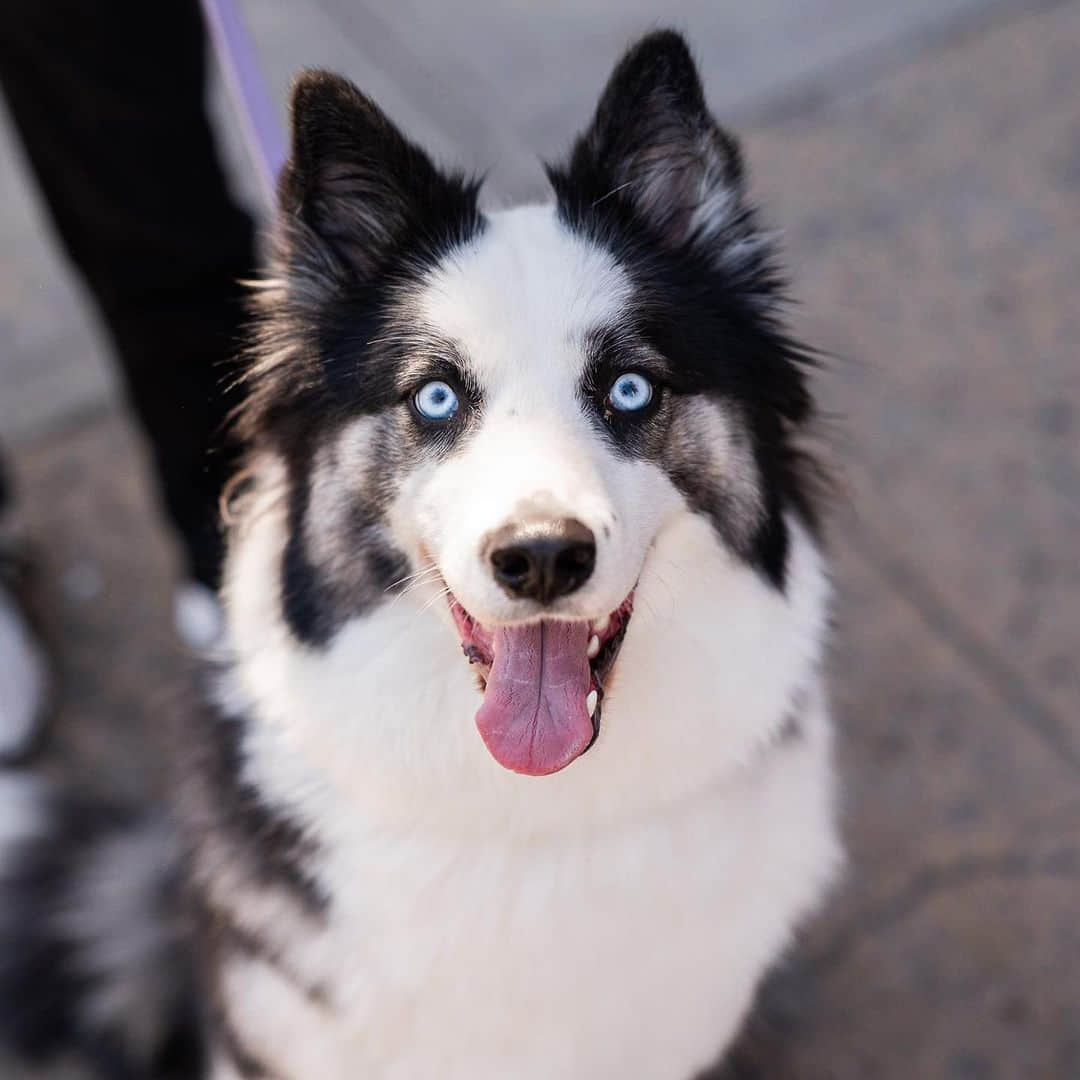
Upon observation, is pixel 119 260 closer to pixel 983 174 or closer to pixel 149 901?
pixel 149 901

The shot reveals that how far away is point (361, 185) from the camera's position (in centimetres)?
214

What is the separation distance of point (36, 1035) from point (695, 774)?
143 centimetres

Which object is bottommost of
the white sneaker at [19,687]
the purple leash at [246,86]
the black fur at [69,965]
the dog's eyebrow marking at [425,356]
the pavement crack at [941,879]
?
the pavement crack at [941,879]

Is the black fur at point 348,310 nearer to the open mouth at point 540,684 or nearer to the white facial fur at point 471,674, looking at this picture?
the white facial fur at point 471,674

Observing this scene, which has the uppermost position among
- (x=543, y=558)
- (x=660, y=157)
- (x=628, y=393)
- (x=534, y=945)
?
(x=660, y=157)

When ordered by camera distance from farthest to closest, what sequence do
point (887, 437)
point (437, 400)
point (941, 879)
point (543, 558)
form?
1. point (887, 437)
2. point (941, 879)
3. point (437, 400)
4. point (543, 558)

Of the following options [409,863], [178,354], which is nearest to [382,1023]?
[409,863]

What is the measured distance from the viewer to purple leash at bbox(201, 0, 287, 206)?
2.47 m

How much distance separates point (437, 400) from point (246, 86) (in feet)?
2.77

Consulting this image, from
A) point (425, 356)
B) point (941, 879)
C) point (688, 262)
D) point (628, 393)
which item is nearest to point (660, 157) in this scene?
point (688, 262)

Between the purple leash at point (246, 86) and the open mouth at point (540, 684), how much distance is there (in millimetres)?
958

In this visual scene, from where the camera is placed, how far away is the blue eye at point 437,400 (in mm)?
2070

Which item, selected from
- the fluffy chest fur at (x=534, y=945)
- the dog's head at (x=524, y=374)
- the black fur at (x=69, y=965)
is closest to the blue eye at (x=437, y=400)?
the dog's head at (x=524, y=374)

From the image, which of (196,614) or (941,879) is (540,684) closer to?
(941,879)
